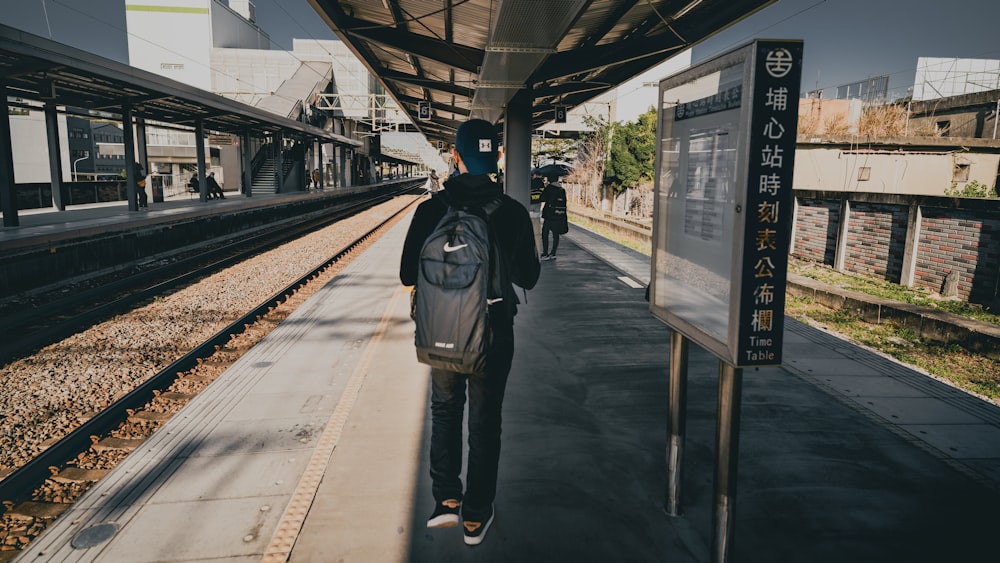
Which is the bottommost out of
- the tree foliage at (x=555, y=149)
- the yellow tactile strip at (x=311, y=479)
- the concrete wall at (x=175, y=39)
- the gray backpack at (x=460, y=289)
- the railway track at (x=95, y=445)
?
the railway track at (x=95, y=445)

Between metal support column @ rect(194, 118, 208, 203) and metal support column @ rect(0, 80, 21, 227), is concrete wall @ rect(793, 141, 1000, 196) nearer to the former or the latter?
metal support column @ rect(194, 118, 208, 203)

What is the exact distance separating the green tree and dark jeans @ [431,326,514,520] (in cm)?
2809

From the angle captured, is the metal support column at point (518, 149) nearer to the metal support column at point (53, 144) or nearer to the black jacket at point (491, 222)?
the black jacket at point (491, 222)

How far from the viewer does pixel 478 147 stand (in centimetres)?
292

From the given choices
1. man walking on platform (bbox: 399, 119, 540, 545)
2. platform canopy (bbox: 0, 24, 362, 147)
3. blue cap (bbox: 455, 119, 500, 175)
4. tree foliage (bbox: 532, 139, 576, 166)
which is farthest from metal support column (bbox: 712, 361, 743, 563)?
tree foliage (bbox: 532, 139, 576, 166)

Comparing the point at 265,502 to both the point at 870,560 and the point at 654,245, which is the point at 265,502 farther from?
the point at 870,560

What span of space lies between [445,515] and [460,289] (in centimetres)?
116

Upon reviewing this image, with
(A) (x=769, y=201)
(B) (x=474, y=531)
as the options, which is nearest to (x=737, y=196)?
(A) (x=769, y=201)

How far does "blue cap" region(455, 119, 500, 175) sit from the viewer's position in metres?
2.92

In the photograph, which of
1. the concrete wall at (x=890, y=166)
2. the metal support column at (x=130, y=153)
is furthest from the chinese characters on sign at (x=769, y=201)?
the concrete wall at (x=890, y=166)

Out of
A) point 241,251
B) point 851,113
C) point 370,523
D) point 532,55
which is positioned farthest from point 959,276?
point 851,113

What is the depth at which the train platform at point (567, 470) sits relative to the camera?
116 inches

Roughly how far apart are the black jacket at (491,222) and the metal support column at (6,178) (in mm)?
14451

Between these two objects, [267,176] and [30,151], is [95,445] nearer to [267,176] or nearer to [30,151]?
[267,176]
